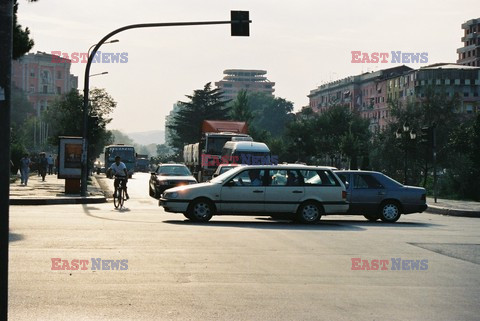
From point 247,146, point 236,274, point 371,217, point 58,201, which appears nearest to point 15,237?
point 236,274

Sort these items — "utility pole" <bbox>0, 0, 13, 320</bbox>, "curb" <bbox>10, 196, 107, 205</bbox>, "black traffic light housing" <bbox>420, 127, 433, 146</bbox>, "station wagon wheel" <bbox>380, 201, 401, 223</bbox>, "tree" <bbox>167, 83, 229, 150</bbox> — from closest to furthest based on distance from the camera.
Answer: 1. "utility pole" <bbox>0, 0, 13, 320</bbox>
2. "station wagon wheel" <bbox>380, 201, 401, 223</bbox>
3. "curb" <bbox>10, 196, 107, 205</bbox>
4. "black traffic light housing" <bbox>420, 127, 433, 146</bbox>
5. "tree" <bbox>167, 83, 229, 150</bbox>

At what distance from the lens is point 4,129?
5.09m

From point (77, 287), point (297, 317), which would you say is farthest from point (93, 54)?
point (297, 317)

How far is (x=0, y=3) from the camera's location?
16.6 feet

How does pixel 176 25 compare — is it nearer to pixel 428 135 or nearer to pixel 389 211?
pixel 389 211

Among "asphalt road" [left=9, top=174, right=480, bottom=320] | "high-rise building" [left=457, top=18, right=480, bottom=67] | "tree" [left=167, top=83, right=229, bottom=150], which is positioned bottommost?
"asphalt road" [left=9, top=174, right=480, bottom=320]

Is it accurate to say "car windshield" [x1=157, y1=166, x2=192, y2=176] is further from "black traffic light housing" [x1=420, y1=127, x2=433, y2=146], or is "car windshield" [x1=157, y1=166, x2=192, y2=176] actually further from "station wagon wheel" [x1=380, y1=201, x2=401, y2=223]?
"station wagon wheel" [x1=380, y1=201, x2=401, y2=223]

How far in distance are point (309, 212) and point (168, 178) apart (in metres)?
14.4

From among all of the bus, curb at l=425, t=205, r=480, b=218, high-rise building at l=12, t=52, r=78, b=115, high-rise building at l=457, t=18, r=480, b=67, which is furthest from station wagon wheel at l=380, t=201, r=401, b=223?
high-rise building at l=12, t=52, r=78, b=115

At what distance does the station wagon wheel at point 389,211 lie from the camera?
78.2ft

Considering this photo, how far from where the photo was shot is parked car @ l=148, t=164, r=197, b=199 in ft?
115

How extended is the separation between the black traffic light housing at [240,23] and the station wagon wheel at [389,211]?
697cm

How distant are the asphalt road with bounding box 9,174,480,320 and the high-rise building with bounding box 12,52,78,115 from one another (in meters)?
165

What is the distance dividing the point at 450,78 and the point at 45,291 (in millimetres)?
126897
